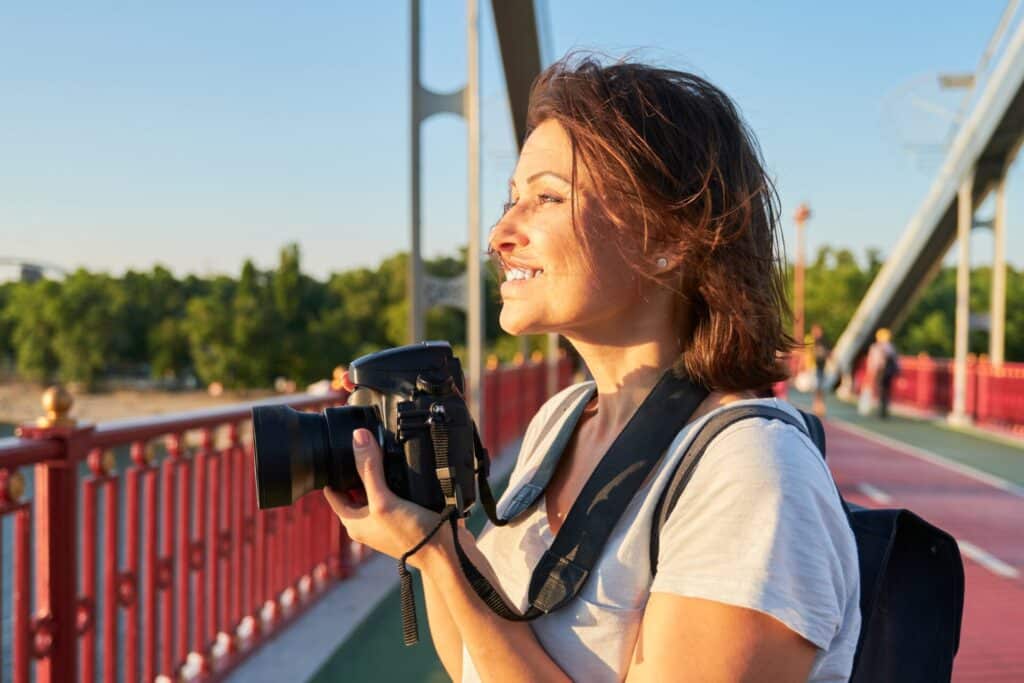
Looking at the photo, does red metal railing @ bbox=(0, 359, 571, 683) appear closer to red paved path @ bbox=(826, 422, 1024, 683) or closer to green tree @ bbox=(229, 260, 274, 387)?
red paved path @ bbox=(826, 422, 1024, 683)

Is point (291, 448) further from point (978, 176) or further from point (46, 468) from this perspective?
point (978, 176)

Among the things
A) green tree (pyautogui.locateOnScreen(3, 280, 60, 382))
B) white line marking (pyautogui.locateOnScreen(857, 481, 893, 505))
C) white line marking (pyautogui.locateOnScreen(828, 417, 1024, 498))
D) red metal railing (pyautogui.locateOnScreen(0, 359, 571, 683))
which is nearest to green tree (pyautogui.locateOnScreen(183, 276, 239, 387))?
green tree (pyautogui.locateOnScreen(3, 280, 60, 382))

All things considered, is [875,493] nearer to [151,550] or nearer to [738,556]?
[151,550]

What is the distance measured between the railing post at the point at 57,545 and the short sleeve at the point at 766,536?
5.28 ft

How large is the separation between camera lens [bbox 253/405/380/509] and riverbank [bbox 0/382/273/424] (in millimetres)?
77620

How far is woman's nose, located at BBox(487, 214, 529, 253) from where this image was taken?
1.08 m

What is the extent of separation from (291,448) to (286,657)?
252 centimetres

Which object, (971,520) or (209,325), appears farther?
(209,325)

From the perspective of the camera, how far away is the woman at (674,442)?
807 millimetres

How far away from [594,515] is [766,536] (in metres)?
0.20

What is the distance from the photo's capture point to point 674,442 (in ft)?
3.09

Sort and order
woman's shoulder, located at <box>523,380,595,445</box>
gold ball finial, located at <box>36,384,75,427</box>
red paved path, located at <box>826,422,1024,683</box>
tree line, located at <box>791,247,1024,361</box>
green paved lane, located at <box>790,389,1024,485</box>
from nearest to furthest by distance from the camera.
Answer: woman's shoulder, located at <box>523,380,595,445</box>
gold ball finial, located at <box>36,384,75,427</box>
red paved path, located at <box>826,422,1024,683</box>
green paved lane, located at <box>790,389,1024,485</box>
tree line, located at <box>791,247,1024,361</box>

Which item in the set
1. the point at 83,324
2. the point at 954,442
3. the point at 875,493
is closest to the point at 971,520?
the point at 875,493

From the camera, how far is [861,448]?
9.95 metres
